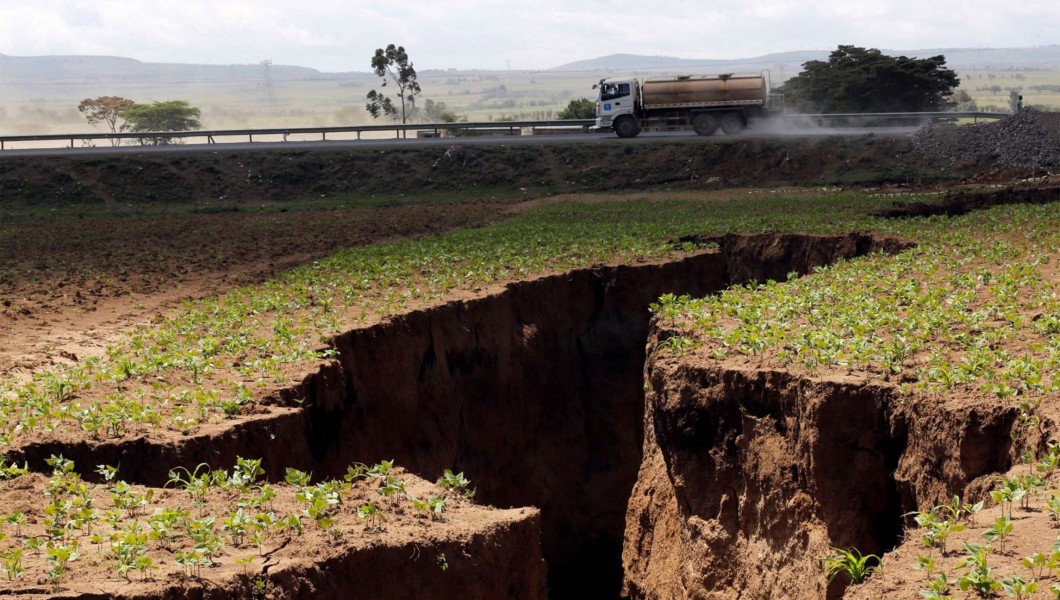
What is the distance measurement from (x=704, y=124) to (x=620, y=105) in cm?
343

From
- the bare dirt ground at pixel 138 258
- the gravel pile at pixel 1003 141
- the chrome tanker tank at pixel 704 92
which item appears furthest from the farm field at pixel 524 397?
the chrome tanker tank at pixel 704 92

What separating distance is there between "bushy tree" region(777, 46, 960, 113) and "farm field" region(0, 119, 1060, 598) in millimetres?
27178

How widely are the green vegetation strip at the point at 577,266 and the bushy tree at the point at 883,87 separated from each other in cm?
3187

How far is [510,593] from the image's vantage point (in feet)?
33.0

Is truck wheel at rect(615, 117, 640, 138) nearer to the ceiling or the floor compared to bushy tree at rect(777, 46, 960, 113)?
nearer to the floor

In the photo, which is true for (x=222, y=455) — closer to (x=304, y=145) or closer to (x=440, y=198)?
(x=440, y=198)

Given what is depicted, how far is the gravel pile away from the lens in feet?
129

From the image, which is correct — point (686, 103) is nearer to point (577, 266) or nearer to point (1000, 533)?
point (577, 266)

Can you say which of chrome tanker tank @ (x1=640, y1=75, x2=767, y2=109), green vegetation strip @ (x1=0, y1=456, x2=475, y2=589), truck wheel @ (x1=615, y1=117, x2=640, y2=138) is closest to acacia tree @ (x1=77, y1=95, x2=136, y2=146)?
truck wheel @ (x1=615, y1=117, x2=640, y2=138)

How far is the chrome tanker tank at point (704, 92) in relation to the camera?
47.2 meters

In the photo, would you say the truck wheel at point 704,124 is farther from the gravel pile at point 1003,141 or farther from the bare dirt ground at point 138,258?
the bare dirt ground at point 138,258

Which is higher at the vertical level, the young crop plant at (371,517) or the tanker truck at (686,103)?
the tanker truck at (686,103)

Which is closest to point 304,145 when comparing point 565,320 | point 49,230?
point 49,230

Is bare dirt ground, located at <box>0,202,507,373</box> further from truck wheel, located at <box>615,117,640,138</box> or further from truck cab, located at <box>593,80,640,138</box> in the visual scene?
truck cab, located at <box>593,80,640,138</box>
